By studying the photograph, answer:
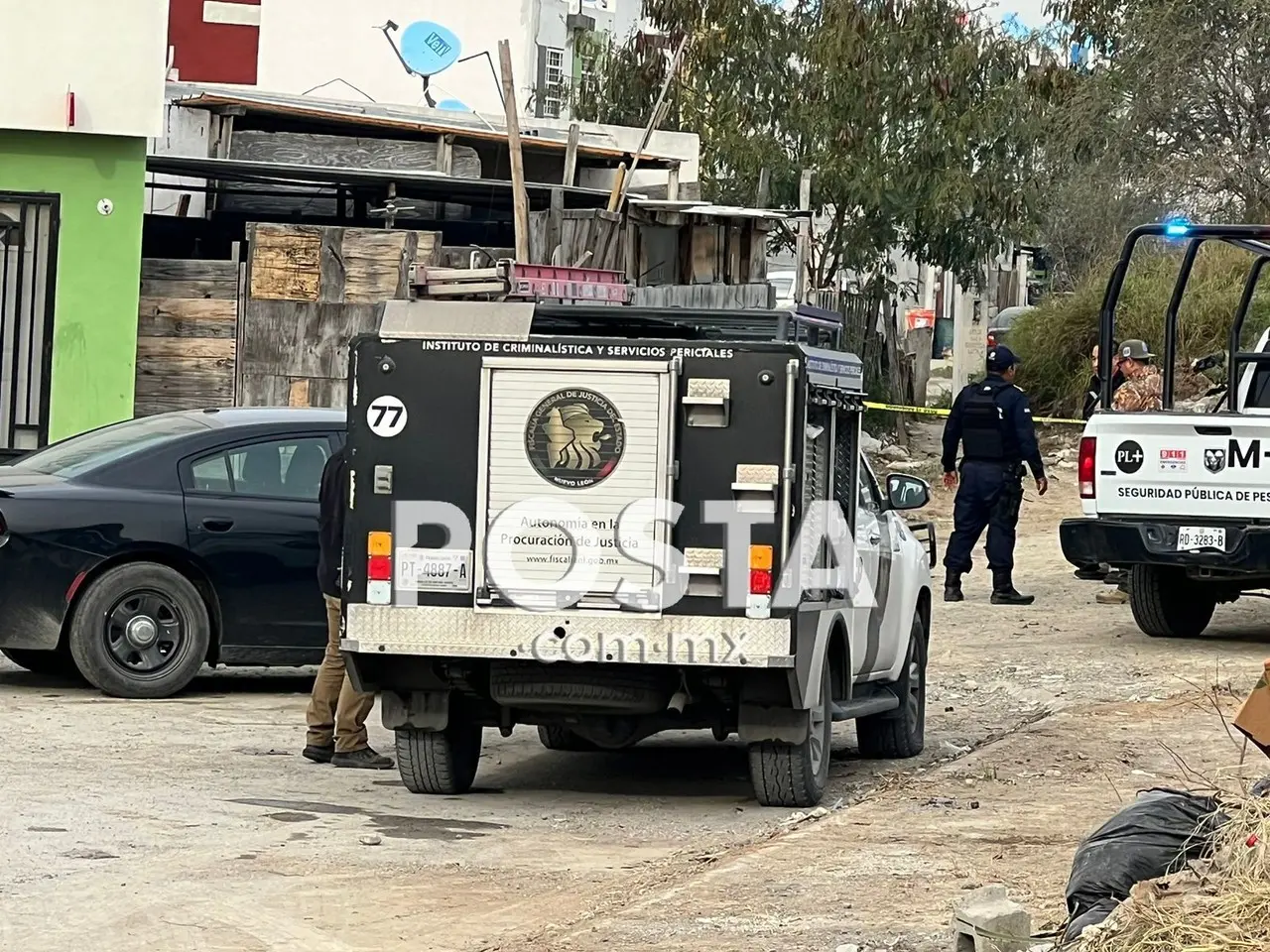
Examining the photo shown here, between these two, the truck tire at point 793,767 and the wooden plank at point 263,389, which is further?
the wooden plank at point 263,389

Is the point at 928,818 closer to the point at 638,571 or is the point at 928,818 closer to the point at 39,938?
the point at 638,571

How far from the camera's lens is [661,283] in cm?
2255

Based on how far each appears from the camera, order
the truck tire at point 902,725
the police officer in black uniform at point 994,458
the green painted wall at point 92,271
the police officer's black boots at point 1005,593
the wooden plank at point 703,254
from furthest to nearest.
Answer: the wooden plank at point 703,254 < the green painted wall at point 92,271 < the police officer's black boots at point 1005,593 < the police officer in black uniform at point 994,458 < the truck tire at point 902,725

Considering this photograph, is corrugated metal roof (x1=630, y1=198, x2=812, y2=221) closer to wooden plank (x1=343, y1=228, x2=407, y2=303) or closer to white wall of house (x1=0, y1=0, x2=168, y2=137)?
wooden plank (x1=343, y1=228, x2=407, y2=303)

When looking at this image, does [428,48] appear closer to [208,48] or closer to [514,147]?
[208,48]

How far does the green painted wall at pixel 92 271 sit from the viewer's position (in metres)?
18.7

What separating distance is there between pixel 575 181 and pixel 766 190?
5.34 metres

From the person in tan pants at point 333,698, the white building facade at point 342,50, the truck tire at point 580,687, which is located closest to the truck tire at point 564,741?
the person in tan pants at point 333,698

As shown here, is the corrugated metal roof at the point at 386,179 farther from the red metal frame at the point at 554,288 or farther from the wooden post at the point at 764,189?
the red metal frame at the point at 554,288

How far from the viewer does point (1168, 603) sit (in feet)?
47.1

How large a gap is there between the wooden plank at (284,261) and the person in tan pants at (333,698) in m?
10.1

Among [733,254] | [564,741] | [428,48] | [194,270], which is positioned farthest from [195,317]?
[428,48]

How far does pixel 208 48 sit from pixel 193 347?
17934 mm

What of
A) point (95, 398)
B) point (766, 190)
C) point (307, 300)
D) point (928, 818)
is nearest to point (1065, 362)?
point (766, 190)
